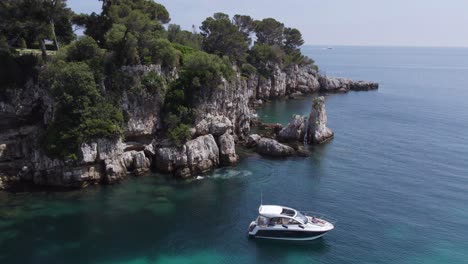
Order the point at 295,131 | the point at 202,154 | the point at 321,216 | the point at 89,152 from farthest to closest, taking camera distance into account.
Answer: the point at 295,131 < the point at 202,154 < the point at 89,152 < the point at 321,216

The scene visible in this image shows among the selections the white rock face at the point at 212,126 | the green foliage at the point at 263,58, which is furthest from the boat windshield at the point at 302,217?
the green foliage at the point at 263,58

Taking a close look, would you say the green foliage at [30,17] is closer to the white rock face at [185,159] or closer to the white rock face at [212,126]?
the white rock face at [185,159]

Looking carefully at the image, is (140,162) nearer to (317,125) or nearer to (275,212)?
(275,212)

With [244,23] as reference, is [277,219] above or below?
below

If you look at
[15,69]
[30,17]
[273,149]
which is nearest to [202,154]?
[273,149]

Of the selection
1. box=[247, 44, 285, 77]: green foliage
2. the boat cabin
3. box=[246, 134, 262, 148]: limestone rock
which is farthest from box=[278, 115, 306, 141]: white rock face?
box=[247, 44, 285, 77]: green foliage

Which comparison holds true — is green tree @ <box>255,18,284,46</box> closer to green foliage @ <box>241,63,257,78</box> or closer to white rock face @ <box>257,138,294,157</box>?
green foliage @ <box>241,63,257,78</box>
